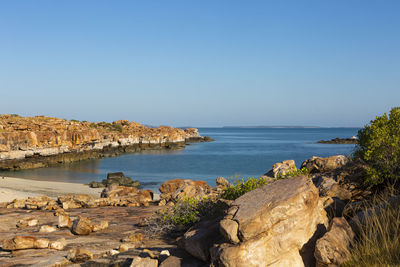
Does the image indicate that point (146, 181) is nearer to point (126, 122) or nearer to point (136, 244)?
point (136, 244)

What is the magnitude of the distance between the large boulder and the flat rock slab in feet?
10.8

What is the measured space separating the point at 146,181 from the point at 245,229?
36.0 metres

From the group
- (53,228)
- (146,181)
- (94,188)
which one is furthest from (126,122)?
(53,228)

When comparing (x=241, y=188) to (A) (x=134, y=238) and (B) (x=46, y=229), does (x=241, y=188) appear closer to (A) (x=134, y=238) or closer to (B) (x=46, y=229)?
(A) (x=134, y=238)

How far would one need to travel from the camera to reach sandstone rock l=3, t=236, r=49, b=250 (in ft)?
28.6

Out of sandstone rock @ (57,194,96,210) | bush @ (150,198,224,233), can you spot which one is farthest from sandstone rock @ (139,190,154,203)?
bush @ (150,198,224,233)

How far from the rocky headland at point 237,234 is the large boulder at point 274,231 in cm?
2

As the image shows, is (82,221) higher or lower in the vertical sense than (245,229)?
lower

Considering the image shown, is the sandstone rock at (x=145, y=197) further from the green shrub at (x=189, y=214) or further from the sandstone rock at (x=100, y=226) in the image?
the green shrub at (x=189, y=214)

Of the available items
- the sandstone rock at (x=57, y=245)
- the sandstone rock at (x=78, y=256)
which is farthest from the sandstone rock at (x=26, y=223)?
the sandstone rock at (x=78, y=256)

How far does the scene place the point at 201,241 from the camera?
7055mm

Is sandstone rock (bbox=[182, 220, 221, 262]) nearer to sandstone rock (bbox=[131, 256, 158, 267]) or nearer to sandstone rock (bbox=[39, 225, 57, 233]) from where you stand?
sandstone rock (bbox=[131, 256, 158, 267])

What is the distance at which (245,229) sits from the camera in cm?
604

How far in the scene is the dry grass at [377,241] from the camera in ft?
18.6
